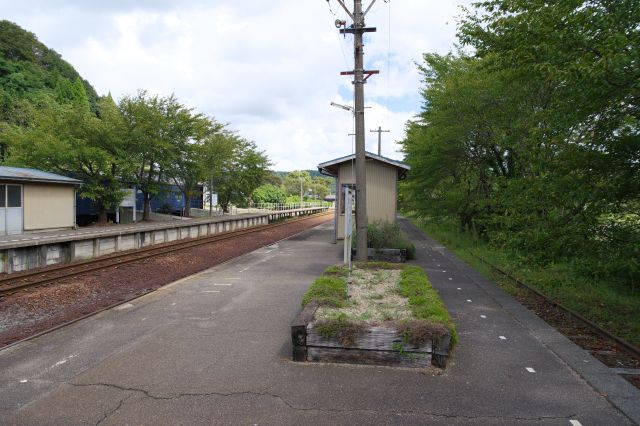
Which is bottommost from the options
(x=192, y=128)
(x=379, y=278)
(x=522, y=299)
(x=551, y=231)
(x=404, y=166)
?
(x=522, y=299)

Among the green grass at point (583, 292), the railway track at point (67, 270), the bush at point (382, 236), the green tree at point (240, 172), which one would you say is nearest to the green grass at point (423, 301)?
the green grass at point (583, 292)

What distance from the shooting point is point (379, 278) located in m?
7.87

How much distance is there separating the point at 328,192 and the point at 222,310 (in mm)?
120720

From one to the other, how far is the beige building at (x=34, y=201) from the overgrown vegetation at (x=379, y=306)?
1421 cm

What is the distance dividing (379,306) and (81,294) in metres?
6.29

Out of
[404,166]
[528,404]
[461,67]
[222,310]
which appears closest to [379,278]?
[222,310]

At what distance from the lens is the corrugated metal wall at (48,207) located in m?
17.1

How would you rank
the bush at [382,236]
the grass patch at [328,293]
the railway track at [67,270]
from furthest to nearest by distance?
1. the bush at [382,236]
2. the railway track at [67,270]
3. the grass patch at [328,293]

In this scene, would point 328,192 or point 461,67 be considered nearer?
point 461,67

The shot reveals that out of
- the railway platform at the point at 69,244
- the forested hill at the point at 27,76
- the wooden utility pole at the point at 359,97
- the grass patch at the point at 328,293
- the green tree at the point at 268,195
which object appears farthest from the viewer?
the green tree at the point at 268,195

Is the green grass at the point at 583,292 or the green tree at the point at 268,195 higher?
the green tree at the point at 268,195

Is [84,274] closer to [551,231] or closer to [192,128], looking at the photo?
[551,231]

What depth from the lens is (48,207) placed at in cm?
1811

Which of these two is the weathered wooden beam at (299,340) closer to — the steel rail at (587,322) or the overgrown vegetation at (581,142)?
the overgrown vegetation at (581,142)
